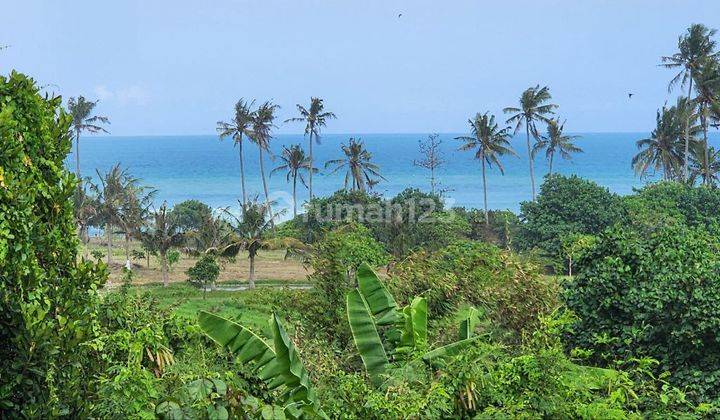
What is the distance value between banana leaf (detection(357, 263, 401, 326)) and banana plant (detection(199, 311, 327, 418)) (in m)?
1.88

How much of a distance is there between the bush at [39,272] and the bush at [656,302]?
770 cm

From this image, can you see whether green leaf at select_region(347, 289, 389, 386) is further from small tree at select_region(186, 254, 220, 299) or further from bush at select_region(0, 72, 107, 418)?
small tree at select_region(186, 254, 220, 299)

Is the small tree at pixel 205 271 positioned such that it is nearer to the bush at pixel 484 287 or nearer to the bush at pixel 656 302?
the bush at pixel 484 287

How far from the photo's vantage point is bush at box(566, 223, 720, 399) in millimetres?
12656

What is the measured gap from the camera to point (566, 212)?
52.6 meters

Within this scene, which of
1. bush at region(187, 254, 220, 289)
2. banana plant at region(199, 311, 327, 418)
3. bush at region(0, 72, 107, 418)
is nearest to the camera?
bush at region(0, 72, 107, 418)

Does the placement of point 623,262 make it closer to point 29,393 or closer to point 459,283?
point 459,283

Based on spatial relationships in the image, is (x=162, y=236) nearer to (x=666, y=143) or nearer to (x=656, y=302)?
(x=656, y=302)

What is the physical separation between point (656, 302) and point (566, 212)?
4063 cm

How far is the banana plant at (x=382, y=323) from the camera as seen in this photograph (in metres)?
9.77

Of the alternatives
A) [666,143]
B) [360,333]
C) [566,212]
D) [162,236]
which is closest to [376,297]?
[360,333]

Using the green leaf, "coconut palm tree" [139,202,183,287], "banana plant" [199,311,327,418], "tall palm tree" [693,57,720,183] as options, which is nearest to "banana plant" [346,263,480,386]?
the green leaf

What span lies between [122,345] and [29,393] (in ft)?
6.03

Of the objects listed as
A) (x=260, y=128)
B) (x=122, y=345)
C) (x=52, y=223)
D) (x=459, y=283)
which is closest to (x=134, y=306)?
(x=122, y=345)
